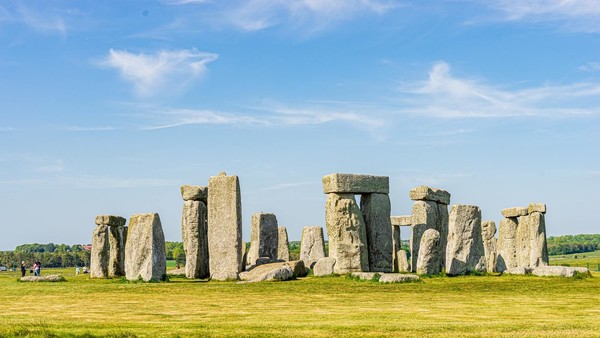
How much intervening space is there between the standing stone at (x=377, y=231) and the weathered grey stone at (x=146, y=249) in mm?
6845

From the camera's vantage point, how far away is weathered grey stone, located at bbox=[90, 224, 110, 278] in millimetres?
Answer: 27203

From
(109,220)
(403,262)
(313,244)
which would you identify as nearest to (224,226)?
(109,220)

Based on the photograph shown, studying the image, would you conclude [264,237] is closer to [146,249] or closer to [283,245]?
[283,245]

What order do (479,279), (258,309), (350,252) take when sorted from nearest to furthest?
(258,309) < (479,279) < (350,252)

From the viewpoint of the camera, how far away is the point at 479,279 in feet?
74.9

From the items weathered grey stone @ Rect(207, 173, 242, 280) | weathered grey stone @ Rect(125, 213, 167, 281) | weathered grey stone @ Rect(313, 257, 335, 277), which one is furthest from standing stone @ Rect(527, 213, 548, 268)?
weathered grey stone @ Rect(125, 213, 167, 281)

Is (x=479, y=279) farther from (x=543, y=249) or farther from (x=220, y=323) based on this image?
(x=220, y=323)

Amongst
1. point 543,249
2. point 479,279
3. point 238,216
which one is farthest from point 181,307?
point 543,249

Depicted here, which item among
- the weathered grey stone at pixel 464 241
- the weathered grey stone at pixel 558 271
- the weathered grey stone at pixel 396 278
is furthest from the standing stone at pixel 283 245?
the weathered grey stone at pixel 396 278

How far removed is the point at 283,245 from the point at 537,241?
9970 millimetres

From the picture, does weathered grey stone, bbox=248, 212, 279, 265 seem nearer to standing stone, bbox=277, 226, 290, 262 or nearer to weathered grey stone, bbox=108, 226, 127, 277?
standing stone, bbox=277, 226, 290, 262

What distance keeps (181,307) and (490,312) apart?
575cm

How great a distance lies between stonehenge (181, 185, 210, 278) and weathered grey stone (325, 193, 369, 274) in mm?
3809

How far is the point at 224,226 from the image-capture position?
78.8 feet
